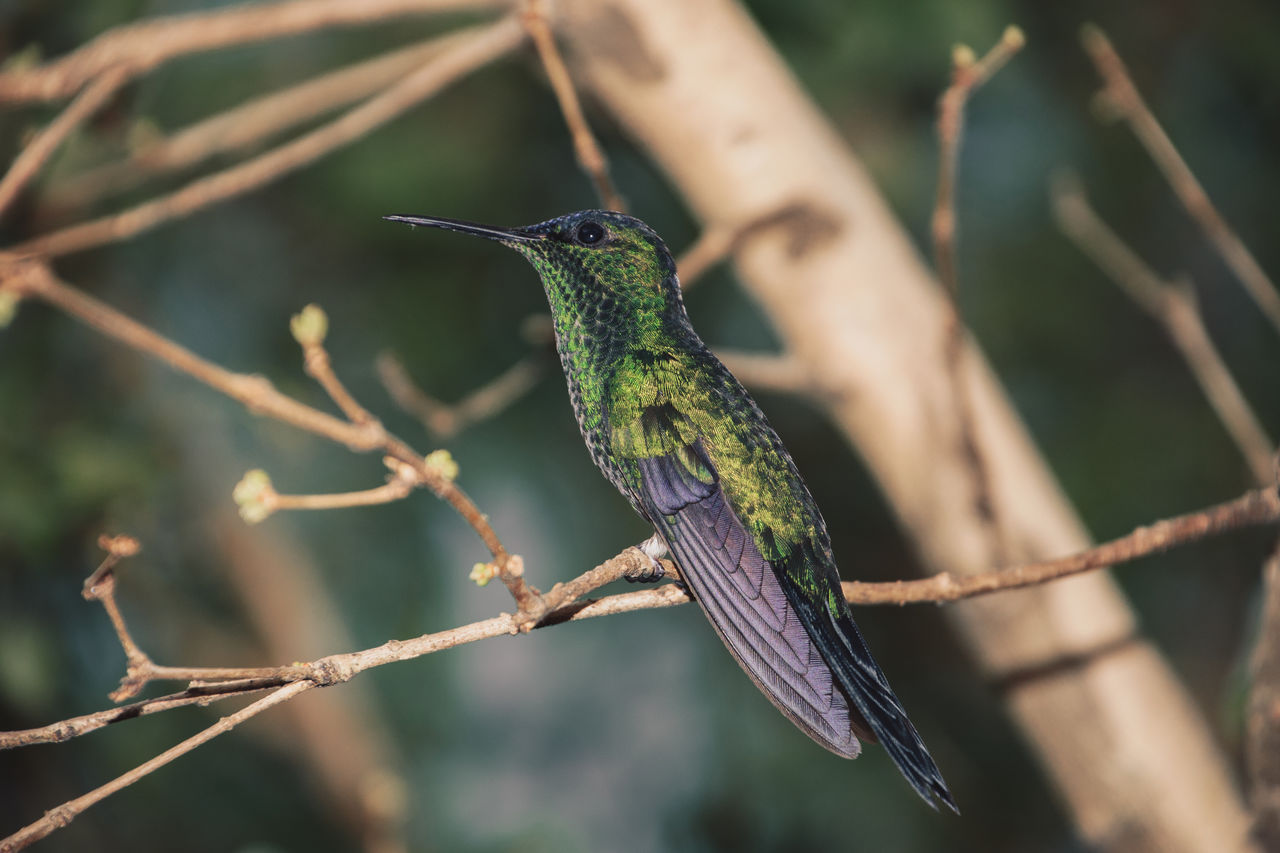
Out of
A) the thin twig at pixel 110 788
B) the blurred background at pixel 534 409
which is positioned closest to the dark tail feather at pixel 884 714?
the thin twig at pixel 110 788

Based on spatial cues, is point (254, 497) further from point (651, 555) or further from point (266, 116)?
point (266, 116)

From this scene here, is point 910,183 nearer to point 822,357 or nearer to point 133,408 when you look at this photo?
point 822,357

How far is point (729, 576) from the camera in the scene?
1438 mm

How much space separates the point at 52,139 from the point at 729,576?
4.34 feet

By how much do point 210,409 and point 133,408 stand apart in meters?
0.41

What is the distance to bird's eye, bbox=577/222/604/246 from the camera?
1.71 meters

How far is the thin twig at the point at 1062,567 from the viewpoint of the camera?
1431 millimetres

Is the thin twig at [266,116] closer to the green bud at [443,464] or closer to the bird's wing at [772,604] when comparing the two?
the bird's wing at [772,604]

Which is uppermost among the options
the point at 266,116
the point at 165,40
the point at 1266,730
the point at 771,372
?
the point at 266,116

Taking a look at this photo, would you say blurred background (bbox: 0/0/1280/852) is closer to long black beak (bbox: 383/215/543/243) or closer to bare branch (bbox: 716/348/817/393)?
bare branch (bbox: 716/348/817/393)

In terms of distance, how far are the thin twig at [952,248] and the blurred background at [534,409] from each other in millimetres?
1695

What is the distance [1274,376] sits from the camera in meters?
4.69

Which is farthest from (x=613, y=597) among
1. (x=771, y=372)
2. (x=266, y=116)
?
(x=266, y=116)

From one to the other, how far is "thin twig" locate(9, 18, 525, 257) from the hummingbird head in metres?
0.57
